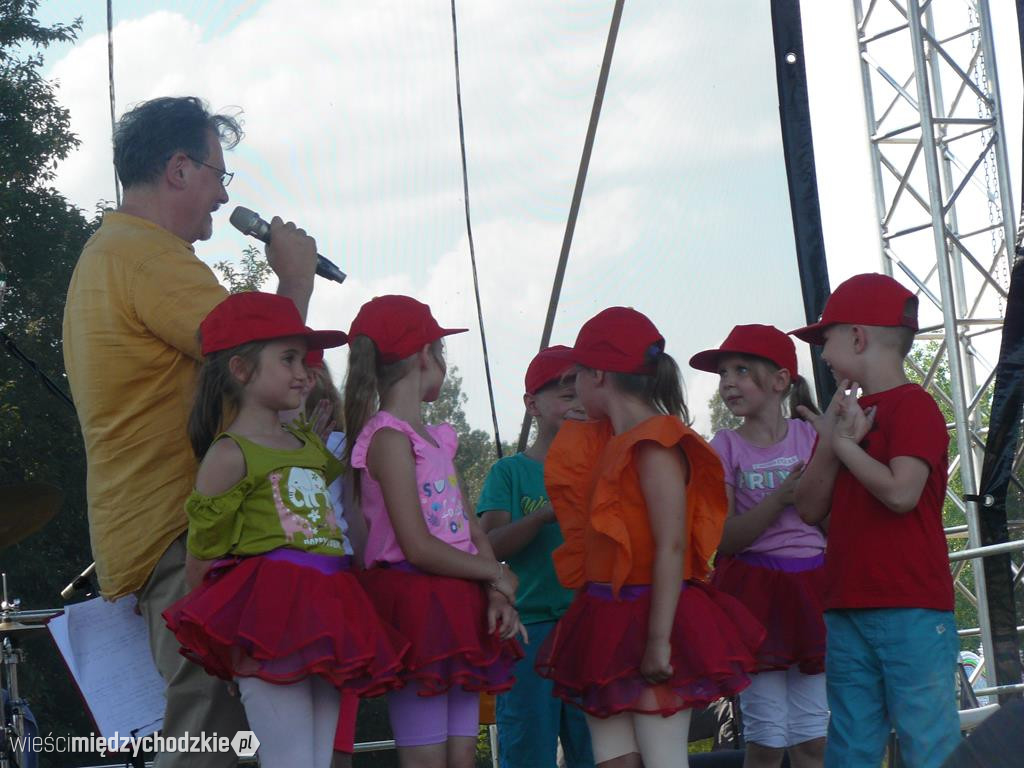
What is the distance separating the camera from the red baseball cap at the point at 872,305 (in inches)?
99.1

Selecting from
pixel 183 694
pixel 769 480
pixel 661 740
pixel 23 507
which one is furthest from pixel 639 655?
pixel 23 507

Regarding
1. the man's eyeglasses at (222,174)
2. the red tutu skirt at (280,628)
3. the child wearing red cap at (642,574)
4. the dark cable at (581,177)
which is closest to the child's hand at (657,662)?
the child wearing red cap at (642,574)

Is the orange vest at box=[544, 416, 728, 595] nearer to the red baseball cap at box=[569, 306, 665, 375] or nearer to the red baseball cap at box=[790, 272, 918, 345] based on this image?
the red baseball cap at box=[569, 306, 665, 375]

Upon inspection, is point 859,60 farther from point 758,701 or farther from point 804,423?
point 758,701

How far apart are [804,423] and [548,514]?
692 mm

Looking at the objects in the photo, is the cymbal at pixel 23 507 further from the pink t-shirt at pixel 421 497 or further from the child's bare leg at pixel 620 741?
the child's bare leg at pixel 620 741

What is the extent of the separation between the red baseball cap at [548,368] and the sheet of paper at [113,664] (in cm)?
119

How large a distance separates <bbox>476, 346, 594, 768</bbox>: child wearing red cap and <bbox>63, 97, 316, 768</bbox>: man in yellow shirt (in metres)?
0.89

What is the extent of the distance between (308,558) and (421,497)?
31 centimetres

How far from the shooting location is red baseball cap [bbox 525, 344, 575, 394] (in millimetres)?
3096

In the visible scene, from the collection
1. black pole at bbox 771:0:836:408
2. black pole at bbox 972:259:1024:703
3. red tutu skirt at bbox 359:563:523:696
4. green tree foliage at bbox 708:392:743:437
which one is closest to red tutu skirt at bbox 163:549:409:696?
red tutu skirt at bbox 359:563:523:696

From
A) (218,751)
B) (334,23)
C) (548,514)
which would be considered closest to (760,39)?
(334,23)

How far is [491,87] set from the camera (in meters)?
3.73

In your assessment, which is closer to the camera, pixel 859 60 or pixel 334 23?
pixel 334 23
